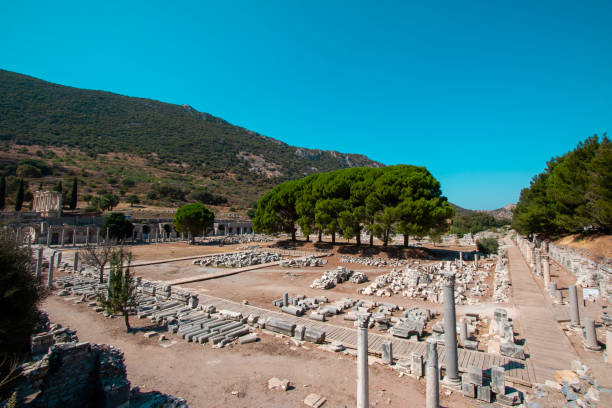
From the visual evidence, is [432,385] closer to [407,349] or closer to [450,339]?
[450,339]

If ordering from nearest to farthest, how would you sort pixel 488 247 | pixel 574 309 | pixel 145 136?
pixel 574 309 < pixel 488 247 < pixel 145 136

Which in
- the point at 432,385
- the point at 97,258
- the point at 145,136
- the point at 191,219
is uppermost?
the point at 145,136

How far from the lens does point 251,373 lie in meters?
8.48

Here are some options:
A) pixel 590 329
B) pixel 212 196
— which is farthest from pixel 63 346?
pixel 212 196

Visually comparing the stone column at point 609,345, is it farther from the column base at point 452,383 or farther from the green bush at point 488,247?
the green bush at point 488,247

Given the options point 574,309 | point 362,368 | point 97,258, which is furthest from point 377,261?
point 362,368

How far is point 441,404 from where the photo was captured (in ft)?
23.2

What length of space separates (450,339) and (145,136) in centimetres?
12974

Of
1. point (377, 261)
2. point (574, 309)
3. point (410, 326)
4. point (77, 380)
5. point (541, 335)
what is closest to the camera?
point (77, 380)

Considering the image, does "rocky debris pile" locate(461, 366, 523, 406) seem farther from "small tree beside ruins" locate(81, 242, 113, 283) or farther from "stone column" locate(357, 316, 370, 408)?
"small tree beside ruins" locate(81, 242, 113, 283)

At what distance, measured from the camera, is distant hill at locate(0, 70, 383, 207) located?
9250cm

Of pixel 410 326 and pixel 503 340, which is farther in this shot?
pixel 410 326

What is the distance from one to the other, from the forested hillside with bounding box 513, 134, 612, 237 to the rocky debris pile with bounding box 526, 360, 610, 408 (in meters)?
18.5

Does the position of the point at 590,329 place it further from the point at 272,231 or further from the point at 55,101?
the point at 55,101
